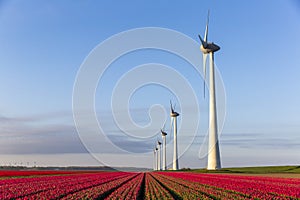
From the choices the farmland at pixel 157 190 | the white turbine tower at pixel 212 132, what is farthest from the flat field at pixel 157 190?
the white turbine tower at pixel 212 132

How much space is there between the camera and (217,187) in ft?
107

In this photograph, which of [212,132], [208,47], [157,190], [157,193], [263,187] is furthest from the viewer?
[208,47]

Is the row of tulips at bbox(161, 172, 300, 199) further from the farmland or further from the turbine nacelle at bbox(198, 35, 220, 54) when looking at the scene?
the turbine nacelle at bbox(198, 35, 220, 54)

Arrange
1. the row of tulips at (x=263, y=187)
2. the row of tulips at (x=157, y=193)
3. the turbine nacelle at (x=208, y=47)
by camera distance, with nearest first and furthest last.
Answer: the row of tulips at (x=263, y=187)
the row of tulips at (x=157, y=193)
the turbine nacelle at (x=208, y=47)

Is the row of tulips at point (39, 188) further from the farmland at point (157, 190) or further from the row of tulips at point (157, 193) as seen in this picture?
the row of tulips at point (157, 193)

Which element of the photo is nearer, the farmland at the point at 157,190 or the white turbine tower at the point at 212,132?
the farmland at the point at 157,190

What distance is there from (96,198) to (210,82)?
174ft

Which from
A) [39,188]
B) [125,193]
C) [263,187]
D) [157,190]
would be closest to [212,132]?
[263,187]

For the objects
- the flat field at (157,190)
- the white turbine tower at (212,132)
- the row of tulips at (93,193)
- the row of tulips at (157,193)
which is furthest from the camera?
the white turbine tower at (212,132)

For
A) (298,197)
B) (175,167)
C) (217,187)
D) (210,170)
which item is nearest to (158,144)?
(175,167)

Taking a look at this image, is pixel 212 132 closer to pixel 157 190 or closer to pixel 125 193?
pixel 157 190

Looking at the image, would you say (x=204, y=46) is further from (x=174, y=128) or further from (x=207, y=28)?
(x=174, y=128)

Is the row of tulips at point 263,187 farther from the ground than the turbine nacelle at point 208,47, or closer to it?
closer to it

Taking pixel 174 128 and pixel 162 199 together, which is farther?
pixel 174 128
